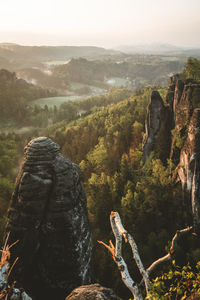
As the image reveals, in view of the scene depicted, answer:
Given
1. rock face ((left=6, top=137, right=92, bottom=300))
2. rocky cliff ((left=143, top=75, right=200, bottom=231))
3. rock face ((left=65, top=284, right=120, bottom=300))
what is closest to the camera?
rock face ((left=65, top=284, right=120, bottom=300))

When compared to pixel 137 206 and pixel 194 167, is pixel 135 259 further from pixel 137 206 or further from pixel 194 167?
pixel 137 206

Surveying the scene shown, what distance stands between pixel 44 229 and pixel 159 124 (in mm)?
34007

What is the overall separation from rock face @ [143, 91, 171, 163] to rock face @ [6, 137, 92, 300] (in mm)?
30741

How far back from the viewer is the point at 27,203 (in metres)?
13.5

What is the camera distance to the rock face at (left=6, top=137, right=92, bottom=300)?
44.3ft

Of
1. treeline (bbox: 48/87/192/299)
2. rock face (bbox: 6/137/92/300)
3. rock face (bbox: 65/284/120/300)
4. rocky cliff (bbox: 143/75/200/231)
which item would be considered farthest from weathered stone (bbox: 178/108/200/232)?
rock face (bbox: 65/284/120/300)

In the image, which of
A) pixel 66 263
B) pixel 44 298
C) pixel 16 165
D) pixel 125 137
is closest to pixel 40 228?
pixel 66 263

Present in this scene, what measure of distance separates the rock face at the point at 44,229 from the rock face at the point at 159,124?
101ft

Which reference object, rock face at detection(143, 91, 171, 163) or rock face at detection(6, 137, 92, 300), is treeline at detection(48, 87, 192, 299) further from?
rock face at detection(6, 137, 92, 300)

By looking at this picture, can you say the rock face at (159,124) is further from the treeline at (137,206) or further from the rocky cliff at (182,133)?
the treeline at (137,206)

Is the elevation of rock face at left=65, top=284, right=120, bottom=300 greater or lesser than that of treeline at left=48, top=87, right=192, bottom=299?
greater

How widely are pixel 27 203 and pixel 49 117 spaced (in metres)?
186

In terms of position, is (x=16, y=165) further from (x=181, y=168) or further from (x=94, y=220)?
(x=181, y=168)

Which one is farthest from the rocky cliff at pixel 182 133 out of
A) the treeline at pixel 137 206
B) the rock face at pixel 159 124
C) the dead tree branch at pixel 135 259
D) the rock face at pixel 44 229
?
the dead tree branch at pixel 135 259
